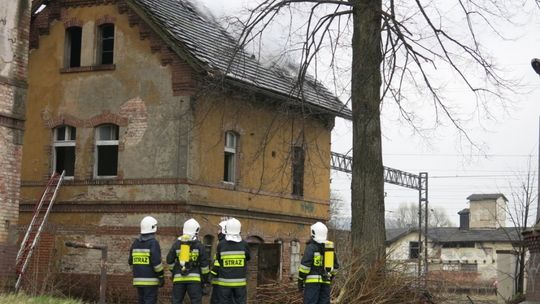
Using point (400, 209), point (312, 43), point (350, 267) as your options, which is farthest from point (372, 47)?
point (400, 209)

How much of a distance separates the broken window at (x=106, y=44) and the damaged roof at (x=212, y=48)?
4.71 feet

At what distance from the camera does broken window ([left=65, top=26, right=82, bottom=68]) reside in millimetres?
23469

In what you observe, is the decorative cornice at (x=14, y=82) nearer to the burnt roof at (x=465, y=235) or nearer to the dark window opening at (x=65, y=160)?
the dark window opening at (x=65, y=160)

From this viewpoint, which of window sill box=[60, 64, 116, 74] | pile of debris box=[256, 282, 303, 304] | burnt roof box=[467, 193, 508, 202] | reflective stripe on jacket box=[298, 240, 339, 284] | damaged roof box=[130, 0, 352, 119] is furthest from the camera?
burnt roof box=[467, 193, 508, 202]

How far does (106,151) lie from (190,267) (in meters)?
10.5

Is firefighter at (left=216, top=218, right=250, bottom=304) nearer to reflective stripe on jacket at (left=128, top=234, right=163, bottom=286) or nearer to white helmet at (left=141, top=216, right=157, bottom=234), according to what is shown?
reflective stripe on jacket at (left=128, top=234, right=163, bottom=286)

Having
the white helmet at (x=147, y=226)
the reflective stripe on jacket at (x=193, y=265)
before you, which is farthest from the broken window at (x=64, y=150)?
the reflective stripe on jacket at (x=193, y=265)

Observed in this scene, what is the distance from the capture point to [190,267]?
42.2 ft

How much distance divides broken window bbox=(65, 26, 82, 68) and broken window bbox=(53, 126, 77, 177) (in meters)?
2.00

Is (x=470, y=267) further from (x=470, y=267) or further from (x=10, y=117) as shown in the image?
(x=10, y=117)

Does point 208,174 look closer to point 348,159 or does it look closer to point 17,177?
point 17,177

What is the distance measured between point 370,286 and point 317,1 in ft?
19.7

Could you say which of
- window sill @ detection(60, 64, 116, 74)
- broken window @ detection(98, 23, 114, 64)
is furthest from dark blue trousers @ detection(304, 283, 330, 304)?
broken window @ detection(98, 23, 114, 64)

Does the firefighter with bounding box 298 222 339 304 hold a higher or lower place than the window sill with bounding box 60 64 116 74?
lower
